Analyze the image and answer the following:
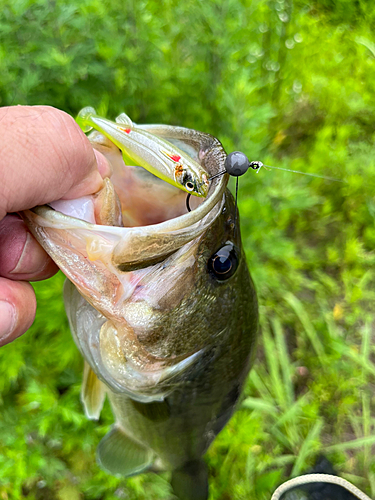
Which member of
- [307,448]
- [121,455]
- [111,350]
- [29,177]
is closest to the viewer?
[29,177]

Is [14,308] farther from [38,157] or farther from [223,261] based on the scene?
[223,261]

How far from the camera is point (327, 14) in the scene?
4418 mm

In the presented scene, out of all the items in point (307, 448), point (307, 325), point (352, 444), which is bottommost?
point (352, 444)

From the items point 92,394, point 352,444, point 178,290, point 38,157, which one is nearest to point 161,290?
point 178,290

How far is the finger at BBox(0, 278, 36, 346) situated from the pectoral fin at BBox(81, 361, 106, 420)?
0.60 metres

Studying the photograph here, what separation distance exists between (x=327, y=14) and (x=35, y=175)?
496 cm

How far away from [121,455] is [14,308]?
1191 mm

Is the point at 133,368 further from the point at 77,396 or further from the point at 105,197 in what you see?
the point at 77,396

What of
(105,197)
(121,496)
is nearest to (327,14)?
(105,197)

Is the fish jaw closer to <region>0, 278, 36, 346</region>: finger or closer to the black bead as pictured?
the black bead

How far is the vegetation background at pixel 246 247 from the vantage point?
2.09 meters

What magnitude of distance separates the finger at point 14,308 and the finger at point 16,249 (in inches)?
2.0

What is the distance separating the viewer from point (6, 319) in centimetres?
109

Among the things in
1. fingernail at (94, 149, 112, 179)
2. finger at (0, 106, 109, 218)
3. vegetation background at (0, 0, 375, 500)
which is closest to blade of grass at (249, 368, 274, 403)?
vegetation background at (0, 0, 375, 500)
